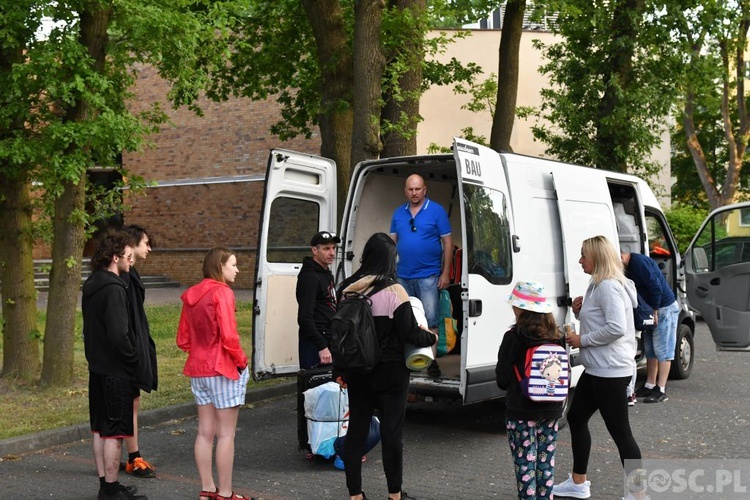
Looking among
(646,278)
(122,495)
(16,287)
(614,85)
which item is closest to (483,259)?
(646,278)

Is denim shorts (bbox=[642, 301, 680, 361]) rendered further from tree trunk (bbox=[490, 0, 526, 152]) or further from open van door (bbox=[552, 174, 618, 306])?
tree trunk (bbox=[490, 0, 526, 152])

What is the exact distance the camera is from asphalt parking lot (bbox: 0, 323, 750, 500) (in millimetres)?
6750

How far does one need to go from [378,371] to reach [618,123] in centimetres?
1486

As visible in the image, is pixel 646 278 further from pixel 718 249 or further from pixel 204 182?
pixel 204 182

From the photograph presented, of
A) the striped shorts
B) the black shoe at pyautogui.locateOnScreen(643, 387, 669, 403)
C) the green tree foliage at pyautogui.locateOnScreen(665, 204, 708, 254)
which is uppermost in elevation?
the green tree foliage at pyautogui.locateOnScreen(665, 204, 708, 254)

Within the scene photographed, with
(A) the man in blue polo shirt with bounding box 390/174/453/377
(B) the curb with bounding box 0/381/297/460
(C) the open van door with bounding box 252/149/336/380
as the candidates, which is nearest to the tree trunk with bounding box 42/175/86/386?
(B) the curb with bounding box 0/381/297/460

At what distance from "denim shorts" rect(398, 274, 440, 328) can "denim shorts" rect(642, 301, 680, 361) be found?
10.7 feet

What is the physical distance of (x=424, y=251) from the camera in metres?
8.45

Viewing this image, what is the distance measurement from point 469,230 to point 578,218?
1876mm

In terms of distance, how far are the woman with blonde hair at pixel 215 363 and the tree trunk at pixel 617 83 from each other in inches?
581

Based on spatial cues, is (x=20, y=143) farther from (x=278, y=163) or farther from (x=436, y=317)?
(x=436, y=317)

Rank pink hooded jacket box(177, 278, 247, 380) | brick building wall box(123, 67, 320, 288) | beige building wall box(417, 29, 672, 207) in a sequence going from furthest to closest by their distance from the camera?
brick building wall box(123, 67, 320, 288) → beige building wall box(417, 29, 672, 207) → pink hooded jacket box(177, 278, 247, 380)

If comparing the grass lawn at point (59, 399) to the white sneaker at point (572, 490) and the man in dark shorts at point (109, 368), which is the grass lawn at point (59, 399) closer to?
the man in dark shorts at point (109, 368)

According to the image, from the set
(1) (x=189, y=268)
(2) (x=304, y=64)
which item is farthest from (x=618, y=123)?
(1) (x=189, y=268)
